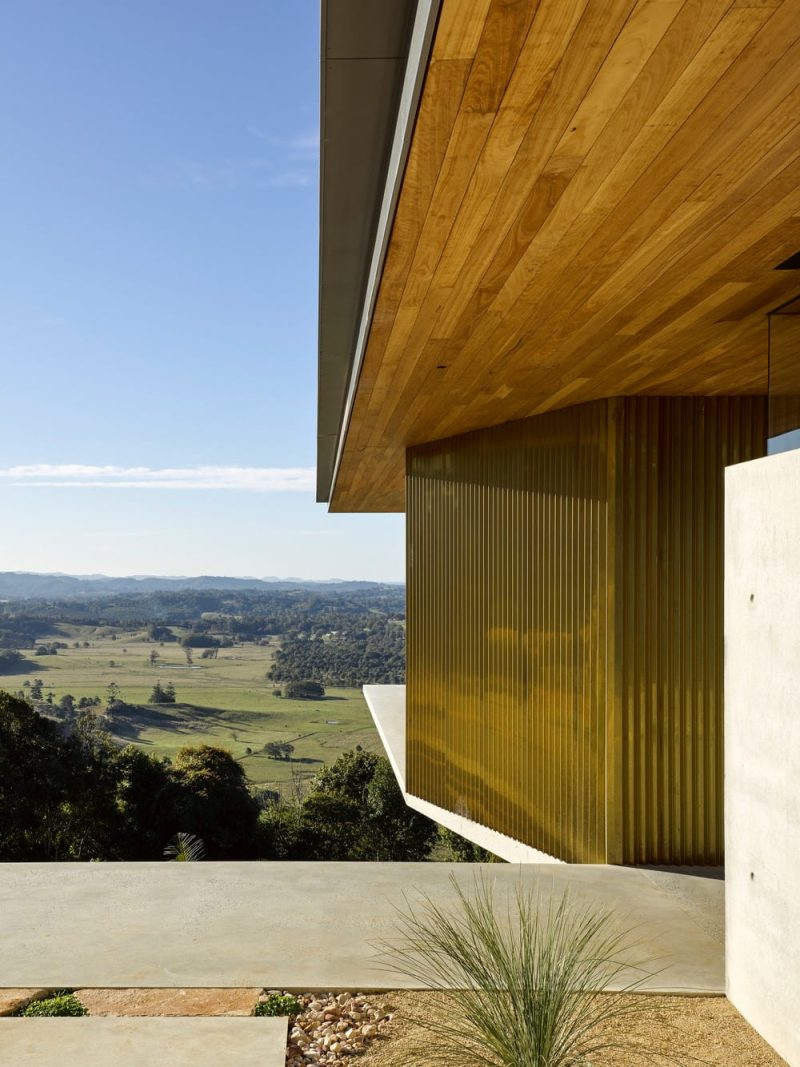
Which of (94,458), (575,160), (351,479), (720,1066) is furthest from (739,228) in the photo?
→ (94,458)

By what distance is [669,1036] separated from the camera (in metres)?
2.82

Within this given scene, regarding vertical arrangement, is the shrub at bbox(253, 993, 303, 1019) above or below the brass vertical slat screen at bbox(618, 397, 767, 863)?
below

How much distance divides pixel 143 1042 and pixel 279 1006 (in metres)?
0.48

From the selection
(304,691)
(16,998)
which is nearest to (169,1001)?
(16,998)

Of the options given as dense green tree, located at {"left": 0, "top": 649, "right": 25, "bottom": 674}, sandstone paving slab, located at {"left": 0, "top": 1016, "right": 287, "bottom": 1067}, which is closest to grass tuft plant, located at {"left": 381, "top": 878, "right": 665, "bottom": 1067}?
sandstone paving slab, located at {"left": 0, "top": 1016, "right": 287, "bottom": 1067}

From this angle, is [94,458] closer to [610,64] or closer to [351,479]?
[351,479]

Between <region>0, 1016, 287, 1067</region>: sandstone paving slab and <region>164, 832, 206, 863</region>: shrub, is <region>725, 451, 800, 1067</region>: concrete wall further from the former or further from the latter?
<region>164, 832, 206, 863</region>: shrub

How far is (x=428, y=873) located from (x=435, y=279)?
3079 mm

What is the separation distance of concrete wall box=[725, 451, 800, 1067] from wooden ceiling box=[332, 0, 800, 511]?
80cm

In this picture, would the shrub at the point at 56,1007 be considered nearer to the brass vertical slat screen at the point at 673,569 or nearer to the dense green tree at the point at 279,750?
the brass vertical slat screen at the point at 673,569

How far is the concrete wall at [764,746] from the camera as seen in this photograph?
8.86 ft

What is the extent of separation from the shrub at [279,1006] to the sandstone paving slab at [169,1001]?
0.11 feet

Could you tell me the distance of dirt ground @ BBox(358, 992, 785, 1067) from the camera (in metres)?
2.63

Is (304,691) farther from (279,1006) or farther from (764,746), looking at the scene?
(764,746)
